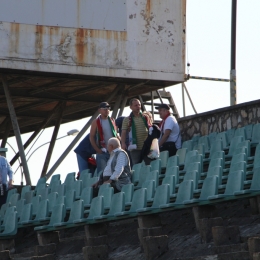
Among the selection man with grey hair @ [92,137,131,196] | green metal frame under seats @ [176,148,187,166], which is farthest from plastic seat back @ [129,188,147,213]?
green metal frame under seats @ [176,148,187,166]

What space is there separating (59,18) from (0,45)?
4.83 feet

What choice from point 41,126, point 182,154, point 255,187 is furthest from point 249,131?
point 41,126

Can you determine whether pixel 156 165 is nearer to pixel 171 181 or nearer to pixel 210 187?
pixel 171 181

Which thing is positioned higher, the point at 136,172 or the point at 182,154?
the point at 182,154

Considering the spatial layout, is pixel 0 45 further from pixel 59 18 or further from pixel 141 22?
pixel 141 22

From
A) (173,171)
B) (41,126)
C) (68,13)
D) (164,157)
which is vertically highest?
(68,13)

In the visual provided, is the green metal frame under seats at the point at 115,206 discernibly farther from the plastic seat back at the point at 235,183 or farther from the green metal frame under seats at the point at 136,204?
the plastic seat back at the point at 235,183

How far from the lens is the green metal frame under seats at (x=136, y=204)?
10.9m

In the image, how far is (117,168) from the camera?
12.1 metres

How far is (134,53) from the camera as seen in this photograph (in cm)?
1953

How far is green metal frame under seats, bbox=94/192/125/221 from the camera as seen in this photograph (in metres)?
11.2

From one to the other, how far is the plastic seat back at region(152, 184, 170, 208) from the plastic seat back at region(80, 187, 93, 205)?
2.12 meters

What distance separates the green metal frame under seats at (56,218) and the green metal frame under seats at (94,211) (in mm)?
665

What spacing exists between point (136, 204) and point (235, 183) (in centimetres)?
170
